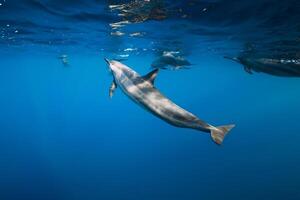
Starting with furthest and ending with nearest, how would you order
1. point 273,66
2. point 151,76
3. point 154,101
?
point 273,66
point 151,76
point 154,101

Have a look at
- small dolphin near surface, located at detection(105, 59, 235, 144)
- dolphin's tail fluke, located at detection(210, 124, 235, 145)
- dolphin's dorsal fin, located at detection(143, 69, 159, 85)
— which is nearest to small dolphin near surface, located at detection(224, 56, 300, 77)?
dolphin's dorsal fin, located at detection(143, 69, 159, 85)

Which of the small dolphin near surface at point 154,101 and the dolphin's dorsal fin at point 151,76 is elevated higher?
the dolphin's dorsal fin at point 151,76

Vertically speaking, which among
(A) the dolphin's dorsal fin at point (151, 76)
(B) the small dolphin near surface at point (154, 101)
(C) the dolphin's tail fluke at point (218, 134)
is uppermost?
(A) the dolphin's dorsal fin at point (151, 76)

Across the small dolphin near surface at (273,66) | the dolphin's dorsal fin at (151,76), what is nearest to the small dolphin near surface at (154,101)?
the dolphin's dorsal fin at (151,76)

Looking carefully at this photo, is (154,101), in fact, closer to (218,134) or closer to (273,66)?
(218,134)

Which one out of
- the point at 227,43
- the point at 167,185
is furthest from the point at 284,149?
the point at 227,43

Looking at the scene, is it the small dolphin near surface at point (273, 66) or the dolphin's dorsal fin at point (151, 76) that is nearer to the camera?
the dolphin's dorsal fin at point (151, 76)

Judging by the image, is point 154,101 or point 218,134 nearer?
point 218,134

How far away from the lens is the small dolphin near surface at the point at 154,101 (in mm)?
5145

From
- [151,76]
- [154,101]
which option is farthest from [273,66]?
[154,101]

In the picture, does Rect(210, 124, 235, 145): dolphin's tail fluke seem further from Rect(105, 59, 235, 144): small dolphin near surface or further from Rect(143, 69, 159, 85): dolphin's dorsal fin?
Rect(143, 69, 159, 85): dolphin's dorsal fin

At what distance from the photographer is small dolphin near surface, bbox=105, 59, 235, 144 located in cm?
514

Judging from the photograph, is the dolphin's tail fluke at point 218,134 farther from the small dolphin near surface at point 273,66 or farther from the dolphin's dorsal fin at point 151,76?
the small dolphin near surface at point 273,66

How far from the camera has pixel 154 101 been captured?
219 inches
